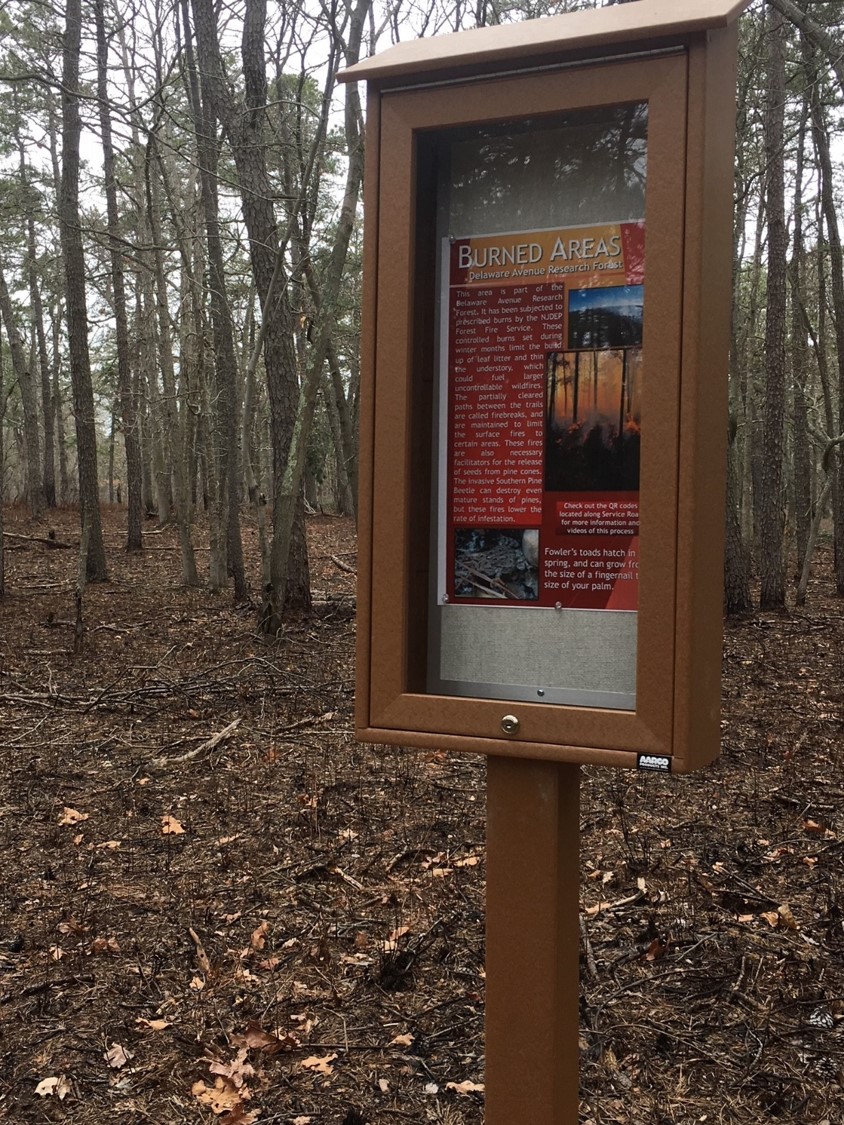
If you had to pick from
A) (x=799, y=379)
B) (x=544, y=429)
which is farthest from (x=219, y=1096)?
(x=799, y=379)

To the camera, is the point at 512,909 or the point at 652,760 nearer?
the point at 652,760

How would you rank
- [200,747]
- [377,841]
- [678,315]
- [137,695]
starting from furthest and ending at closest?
[137,695], [200,747], [377,841], [678,315]

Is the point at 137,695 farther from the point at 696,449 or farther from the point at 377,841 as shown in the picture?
the point at 696,449

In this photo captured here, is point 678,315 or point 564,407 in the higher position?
point 678,315

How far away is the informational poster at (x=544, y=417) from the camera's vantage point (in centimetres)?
199

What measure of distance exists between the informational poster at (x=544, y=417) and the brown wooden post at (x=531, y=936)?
0.44 meters

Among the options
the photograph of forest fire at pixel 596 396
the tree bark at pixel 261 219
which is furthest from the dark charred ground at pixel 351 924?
the tree bark at pixel 261 219

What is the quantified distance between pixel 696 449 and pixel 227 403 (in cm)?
1319

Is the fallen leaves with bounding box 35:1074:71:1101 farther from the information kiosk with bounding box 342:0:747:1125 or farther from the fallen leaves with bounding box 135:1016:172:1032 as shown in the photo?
the information kiosk with bounding box 342:0:747:1125

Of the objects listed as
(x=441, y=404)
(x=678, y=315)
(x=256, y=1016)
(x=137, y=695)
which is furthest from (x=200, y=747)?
(x=678, y=315)

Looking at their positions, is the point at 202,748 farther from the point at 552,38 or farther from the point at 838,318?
the point at 838,318

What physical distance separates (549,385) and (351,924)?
306 centimetres

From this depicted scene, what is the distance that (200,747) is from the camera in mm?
6762

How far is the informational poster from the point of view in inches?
78.2
